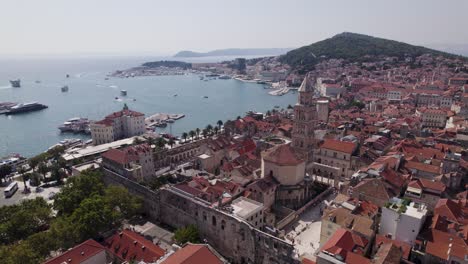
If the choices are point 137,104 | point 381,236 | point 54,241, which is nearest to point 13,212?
point 54,241

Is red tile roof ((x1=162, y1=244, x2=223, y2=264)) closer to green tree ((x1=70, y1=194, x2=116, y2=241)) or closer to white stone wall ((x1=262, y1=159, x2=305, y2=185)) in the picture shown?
green tree ((x1=70, y1=194, x2=116, y2=241))

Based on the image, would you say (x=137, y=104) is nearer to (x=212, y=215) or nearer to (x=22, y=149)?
(x=22, y=149)

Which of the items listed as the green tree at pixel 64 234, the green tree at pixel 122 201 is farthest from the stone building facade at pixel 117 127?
the green tree at pixel 64 234

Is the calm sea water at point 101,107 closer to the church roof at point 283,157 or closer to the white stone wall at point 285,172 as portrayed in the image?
the church roof at point 283,157

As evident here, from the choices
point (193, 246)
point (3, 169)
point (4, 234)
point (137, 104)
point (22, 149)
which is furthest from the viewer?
point (137, 104)

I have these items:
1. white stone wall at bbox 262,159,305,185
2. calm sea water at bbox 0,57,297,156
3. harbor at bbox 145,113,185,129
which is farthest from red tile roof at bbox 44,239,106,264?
harbor at bbox 145,113,185,129
